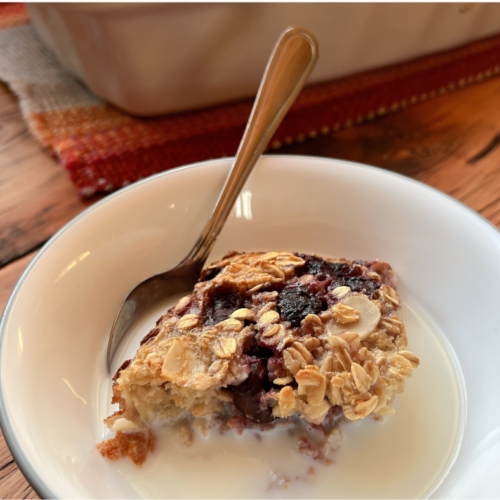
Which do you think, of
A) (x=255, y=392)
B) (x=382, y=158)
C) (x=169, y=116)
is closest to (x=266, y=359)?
(x=255, y=392)

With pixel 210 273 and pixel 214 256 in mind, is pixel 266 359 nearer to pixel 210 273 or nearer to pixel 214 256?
pixel 210 273

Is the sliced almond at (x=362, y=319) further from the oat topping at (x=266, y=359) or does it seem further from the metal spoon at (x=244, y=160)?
the metal spoon at (x=244, y=160)

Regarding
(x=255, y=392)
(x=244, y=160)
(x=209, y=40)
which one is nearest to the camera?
(x=255, y=392)

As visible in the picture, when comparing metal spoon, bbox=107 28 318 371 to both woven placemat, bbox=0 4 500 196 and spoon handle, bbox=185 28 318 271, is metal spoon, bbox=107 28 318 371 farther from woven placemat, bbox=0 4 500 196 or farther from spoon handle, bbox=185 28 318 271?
woven placemat, bbox=0 4 500 196

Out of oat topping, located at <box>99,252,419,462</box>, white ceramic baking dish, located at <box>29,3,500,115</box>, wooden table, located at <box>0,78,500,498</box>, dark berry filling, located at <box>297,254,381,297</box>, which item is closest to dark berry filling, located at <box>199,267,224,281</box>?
oat topping, located at <box>99,252,419,462</box>

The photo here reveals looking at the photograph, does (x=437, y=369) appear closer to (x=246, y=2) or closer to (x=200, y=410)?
(x=200, y=410)

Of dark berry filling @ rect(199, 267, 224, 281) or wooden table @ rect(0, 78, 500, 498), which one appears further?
wooden table @ rect(0, 78, 500, 498)
